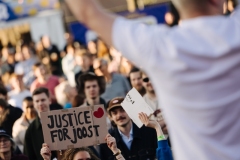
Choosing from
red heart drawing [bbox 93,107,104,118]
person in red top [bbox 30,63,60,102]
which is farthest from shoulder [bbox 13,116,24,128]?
red heart drawing [bbox 93,107,104,118]

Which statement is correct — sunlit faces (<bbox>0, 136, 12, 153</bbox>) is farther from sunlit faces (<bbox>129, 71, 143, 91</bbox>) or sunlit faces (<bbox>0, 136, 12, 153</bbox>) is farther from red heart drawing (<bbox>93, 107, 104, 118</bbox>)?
sunlit faces (<bbox>129, 71, 143, 91</bbox>)

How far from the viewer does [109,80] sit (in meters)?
12.0

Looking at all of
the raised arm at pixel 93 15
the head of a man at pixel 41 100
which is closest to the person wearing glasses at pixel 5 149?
the head of a man at pixel 41 100

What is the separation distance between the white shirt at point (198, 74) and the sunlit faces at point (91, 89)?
7.81 metres

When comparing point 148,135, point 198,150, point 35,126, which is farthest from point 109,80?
point 198,150

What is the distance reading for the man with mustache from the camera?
26.0 feet

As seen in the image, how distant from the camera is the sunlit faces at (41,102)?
383 inches

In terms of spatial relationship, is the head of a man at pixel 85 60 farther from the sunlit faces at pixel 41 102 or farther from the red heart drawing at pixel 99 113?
the red heart drawing at pixel 99 113

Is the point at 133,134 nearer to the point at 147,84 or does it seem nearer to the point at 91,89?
the point at 147,84

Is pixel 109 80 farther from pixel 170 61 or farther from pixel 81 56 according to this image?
pixel 170 61

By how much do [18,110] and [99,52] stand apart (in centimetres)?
588

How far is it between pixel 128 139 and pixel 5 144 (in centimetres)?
131

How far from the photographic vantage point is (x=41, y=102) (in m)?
9.80

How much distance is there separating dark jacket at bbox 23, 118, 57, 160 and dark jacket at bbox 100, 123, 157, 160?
3.24ft
